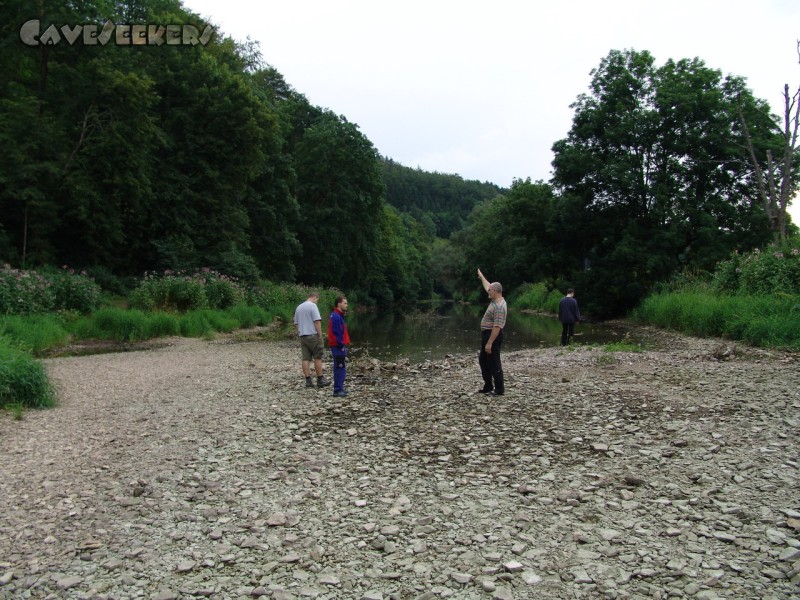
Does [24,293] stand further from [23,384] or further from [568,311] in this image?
[568,311]

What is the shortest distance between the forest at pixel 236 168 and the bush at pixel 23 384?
17.8 metres

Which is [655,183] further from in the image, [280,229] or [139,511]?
[139,511]

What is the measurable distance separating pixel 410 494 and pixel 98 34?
3014cm

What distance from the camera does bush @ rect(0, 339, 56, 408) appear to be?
10352 millimetres

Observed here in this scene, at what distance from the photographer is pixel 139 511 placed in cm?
605

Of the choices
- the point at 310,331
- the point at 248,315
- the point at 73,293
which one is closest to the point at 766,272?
the point at 310,331

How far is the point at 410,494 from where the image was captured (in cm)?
654

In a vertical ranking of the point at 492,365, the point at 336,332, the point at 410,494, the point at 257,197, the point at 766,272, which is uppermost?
the point at 257,197

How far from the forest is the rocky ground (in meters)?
20.2

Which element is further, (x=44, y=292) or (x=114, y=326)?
(x=114, y=326)

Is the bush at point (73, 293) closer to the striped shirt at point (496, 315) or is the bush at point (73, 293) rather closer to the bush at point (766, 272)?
the striped shirt at point (496, 315)

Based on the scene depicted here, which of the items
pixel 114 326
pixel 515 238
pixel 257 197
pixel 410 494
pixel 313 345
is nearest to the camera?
pixel 410 494

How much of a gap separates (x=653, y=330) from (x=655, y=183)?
1231 cm

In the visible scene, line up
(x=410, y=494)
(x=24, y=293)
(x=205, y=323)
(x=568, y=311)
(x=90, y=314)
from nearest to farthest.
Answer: (x=410, y=494), (x=24, y=293), (x=568, y=311), (x=90, y=314), (x=205, y=323)
